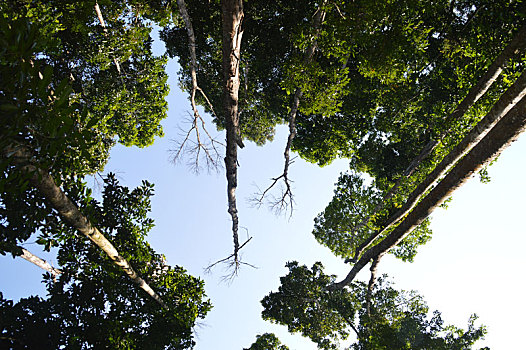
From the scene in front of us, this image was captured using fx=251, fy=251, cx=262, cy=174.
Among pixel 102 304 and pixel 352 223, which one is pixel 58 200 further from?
pixel 352 223

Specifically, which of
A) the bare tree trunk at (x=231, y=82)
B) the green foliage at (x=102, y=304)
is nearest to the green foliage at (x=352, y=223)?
the bare tree trunk at (x=231, y=82)

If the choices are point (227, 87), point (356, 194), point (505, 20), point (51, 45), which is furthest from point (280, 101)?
point (51, 45)

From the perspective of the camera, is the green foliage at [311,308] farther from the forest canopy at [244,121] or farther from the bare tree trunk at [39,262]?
the bare tree trunk at [39,262]

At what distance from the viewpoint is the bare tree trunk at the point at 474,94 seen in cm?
468

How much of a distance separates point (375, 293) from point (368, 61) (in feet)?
29.0

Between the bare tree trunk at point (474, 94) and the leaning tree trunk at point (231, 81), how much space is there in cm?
505

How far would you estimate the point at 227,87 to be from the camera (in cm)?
499

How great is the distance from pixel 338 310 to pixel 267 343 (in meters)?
3.20

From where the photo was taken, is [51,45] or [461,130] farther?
[461,130]

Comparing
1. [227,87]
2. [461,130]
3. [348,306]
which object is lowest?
[348,306]

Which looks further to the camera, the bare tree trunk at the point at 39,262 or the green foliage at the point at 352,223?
the green foliage at the point at 352,223

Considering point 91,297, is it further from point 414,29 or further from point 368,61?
point 414,29

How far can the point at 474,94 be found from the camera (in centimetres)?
583

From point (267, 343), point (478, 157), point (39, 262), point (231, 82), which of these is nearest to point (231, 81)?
point (231, 82)
